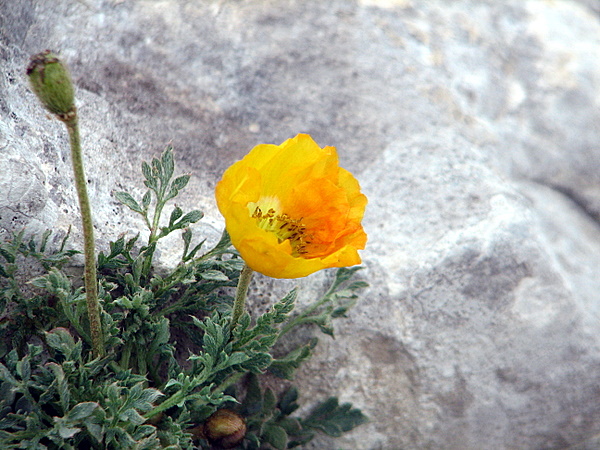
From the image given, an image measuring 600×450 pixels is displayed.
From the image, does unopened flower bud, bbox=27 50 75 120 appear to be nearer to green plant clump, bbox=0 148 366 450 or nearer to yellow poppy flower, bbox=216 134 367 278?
yellow poppy flower, bbox=216 134 367 278

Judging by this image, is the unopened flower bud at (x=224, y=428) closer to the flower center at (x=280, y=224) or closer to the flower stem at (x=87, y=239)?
the flower stem at (x=87, y=239)

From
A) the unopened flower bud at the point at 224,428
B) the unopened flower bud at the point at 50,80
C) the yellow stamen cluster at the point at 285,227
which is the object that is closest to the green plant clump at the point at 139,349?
the unopened flower bud at the point at 224,428

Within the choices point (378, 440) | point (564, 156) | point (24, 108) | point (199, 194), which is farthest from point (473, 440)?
point (24, 108)

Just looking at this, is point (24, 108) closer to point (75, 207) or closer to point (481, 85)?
point (75, 207)

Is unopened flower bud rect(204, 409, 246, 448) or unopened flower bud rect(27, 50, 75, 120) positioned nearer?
unopened flower bud rect(27, 50, 75, 120)

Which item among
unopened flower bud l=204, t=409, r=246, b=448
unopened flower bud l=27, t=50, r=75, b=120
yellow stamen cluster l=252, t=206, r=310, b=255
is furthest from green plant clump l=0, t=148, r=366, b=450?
unopened flower bud l=27, t=50, r=75, b=120
